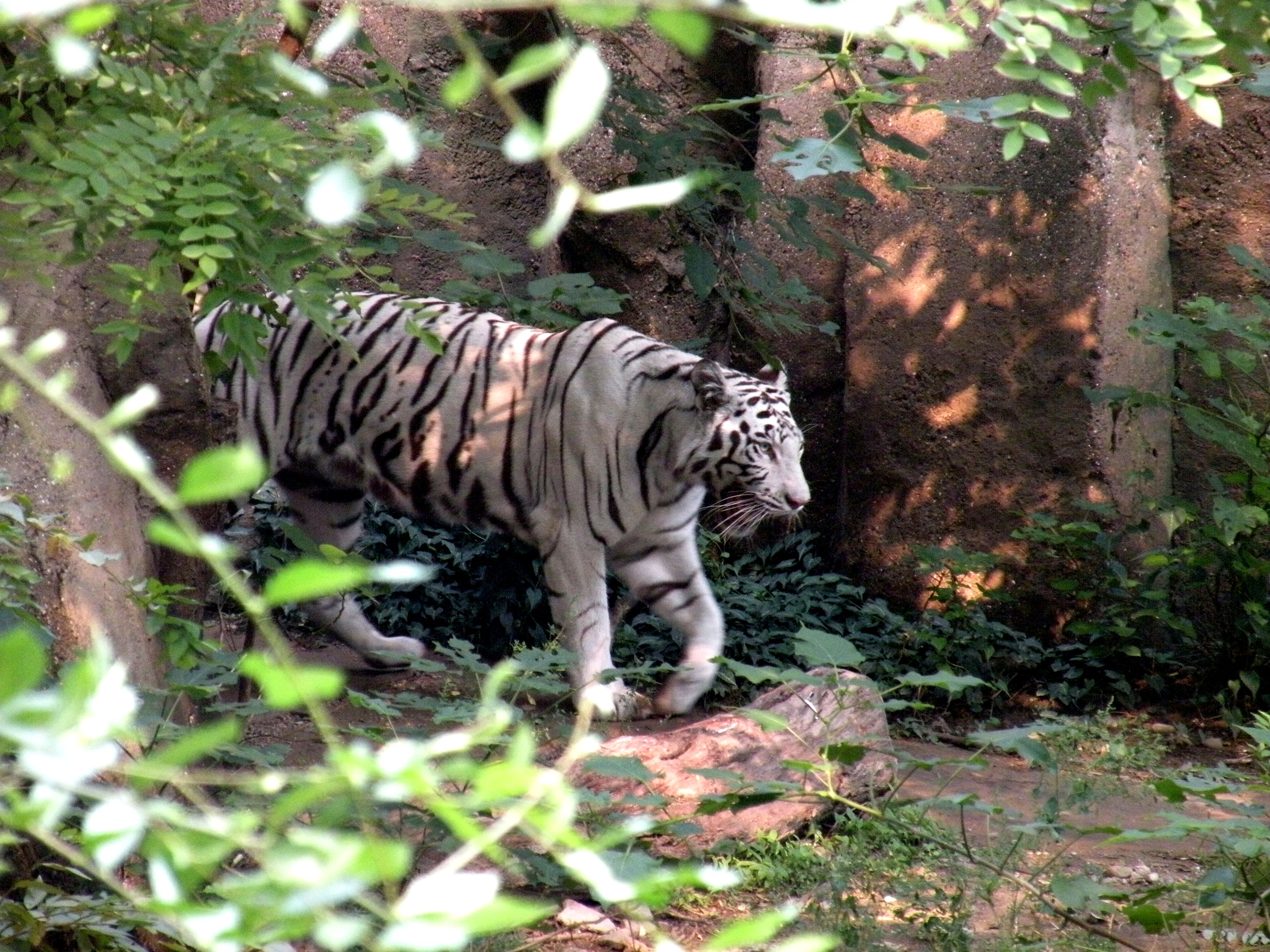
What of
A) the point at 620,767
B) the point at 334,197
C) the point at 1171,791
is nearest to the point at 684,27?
the point at 334,197

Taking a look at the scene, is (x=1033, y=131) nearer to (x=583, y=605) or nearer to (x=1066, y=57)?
(x=1066, y=57)

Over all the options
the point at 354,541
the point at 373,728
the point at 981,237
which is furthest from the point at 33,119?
the point at 981,237

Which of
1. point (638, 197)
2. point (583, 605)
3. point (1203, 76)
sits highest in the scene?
point (1203, 76)

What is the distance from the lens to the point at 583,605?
533 cm

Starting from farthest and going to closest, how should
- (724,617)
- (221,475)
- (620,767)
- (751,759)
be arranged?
(724,617) < (751,759) < (620,767) < (221,475)

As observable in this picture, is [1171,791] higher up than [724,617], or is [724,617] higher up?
→ [1171,791]

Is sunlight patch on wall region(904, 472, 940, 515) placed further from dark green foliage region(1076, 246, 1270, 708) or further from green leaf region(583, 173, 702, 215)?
green leaf region(583, 173, 702, 215)

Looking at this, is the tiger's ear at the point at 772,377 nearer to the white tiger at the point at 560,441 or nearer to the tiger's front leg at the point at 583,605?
the white tiger at the point at 560,441

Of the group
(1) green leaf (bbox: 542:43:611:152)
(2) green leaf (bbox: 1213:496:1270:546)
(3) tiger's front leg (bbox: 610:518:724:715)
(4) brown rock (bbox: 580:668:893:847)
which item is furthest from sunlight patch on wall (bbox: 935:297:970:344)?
(1) green leaf (bbox: 542:43:611:152)

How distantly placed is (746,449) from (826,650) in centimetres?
238

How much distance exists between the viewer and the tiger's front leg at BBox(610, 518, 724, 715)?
5.46 metres

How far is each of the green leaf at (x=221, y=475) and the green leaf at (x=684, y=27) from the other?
0.30m

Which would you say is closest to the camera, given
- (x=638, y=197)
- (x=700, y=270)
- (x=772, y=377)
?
(x=638, y=197)

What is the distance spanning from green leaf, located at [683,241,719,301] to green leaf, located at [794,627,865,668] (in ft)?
9.23
